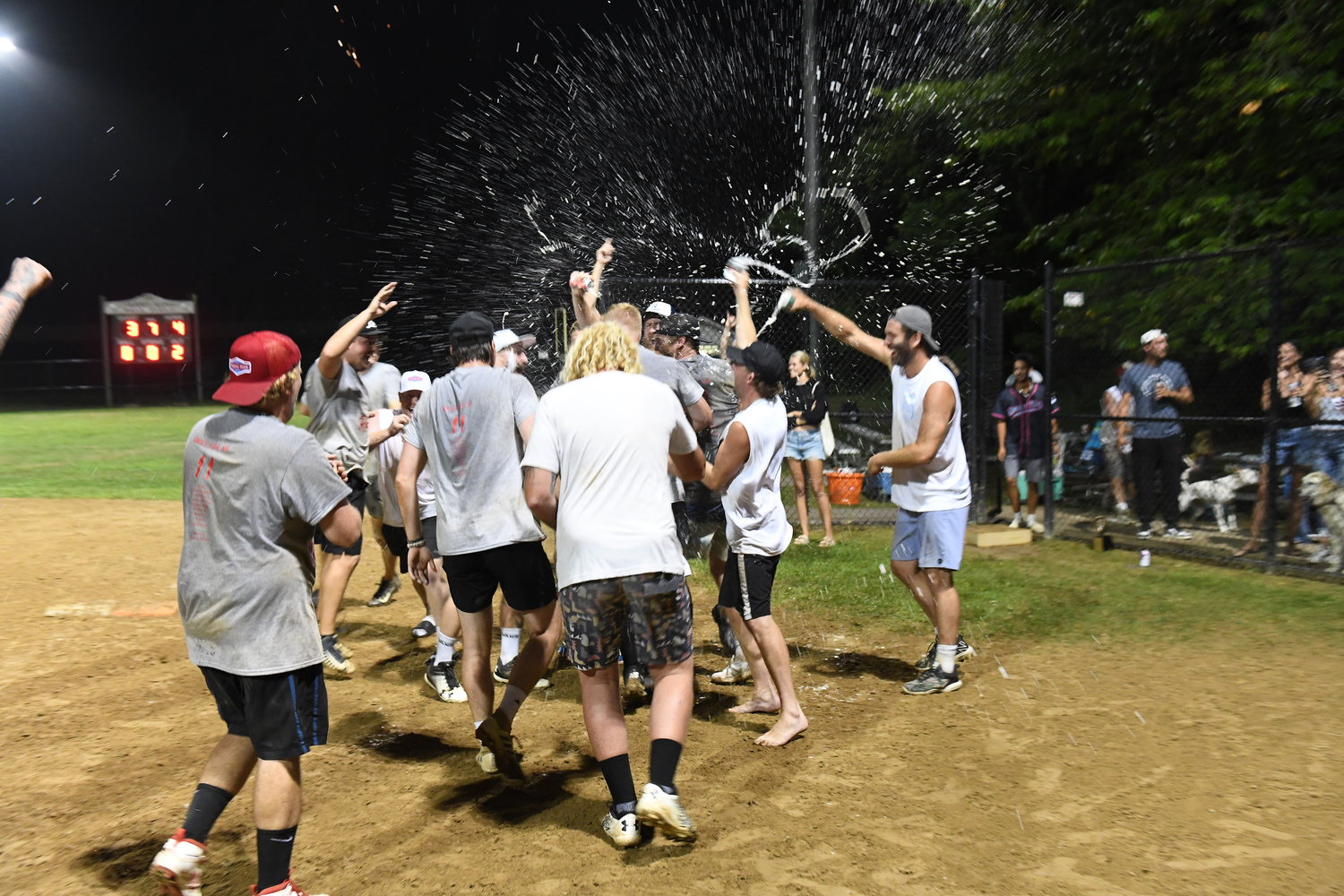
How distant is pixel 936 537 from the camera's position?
564 centimetres

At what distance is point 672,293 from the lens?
488 inches

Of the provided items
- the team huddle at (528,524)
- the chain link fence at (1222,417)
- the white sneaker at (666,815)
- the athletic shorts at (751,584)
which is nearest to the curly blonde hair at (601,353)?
the team huddle at (528,524)

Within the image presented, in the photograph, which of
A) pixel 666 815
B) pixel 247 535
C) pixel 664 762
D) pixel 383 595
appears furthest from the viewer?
pixel 383 595

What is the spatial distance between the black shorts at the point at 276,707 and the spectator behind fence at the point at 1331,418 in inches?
348

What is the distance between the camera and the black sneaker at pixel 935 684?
18.6ft

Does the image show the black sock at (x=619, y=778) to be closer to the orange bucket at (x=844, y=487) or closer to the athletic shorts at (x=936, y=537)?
the athletic shorts at (x=936, y=537)

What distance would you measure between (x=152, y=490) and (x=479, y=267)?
31405 millimetres

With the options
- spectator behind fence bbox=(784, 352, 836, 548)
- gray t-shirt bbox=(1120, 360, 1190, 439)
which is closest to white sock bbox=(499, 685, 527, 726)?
spectator behind fence bbox=(784, 352, 836, 548)

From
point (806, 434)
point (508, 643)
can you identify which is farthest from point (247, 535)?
point (806, 434)

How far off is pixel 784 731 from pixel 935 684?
125cm

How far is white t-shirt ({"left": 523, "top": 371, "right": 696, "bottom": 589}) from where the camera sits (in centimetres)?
373

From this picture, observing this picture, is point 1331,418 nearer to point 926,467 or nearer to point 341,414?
point 926,467

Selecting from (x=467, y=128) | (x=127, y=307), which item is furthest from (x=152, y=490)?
(x=467, y=128)

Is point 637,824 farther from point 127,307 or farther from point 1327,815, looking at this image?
point 127,307
